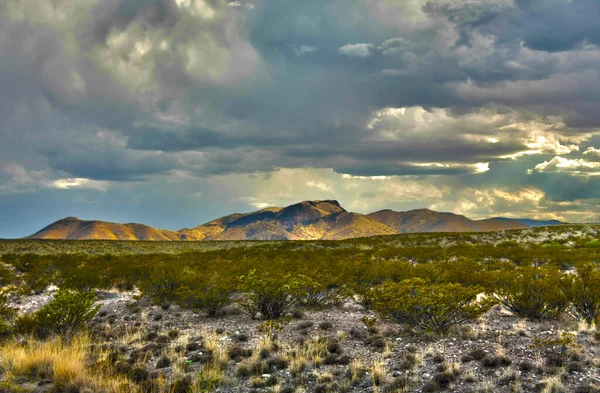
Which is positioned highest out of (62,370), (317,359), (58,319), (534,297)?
(58,319)

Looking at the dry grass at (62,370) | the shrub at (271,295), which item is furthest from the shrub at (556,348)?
the dry grass at (62,370)

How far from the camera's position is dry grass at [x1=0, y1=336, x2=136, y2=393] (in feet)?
26.6

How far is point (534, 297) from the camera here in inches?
510

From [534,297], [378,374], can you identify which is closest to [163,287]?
[378,374]

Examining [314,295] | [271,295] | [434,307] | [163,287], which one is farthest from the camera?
[163,287]

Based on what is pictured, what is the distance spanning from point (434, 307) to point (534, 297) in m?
4.27

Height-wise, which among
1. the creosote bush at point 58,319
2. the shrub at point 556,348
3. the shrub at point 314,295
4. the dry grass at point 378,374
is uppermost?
the creosote bush at point 58,319

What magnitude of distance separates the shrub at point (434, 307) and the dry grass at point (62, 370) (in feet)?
26.1

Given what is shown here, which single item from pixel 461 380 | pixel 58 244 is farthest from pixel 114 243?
pixel 461 380

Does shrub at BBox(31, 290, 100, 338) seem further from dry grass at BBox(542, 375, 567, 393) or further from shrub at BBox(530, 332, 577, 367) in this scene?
shrub at BBox(530, 332, 577, 367)

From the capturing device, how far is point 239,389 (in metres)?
8.57

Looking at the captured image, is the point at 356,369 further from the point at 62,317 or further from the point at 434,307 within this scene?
the point at 62,317

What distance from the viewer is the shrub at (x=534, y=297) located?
41.2 feet

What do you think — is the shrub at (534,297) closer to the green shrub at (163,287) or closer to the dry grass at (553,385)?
the dry grass at (553,385)
